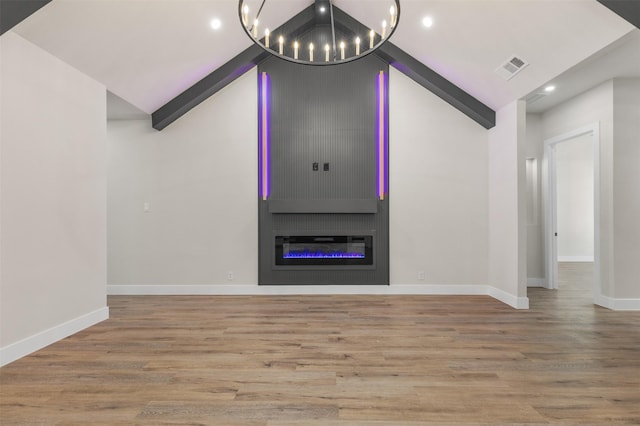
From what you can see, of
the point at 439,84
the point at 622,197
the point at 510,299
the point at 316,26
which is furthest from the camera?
the point at 316,26

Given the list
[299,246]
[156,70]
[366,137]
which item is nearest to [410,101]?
[366,137]

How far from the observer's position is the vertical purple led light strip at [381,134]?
5.21 meters

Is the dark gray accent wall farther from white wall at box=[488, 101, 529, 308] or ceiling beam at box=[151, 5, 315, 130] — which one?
white wall at box=[488, 101, 529, 308]

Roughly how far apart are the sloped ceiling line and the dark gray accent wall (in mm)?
339

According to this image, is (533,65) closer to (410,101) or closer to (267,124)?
(410,101)

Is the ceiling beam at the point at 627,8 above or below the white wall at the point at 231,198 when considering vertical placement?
above

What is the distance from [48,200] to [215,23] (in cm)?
265

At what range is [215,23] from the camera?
4070mm

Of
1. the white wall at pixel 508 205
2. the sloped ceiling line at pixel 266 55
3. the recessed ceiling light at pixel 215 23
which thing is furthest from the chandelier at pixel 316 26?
the white wall at pixel 508 205

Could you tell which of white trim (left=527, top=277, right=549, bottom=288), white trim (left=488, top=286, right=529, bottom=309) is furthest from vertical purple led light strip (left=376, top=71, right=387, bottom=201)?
white trim (left=527, top=277, right=549, bottom=288)

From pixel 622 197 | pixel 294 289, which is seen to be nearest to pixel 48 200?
pixel 294 289

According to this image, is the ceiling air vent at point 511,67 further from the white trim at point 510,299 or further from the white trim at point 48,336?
the white trim at point 48,336

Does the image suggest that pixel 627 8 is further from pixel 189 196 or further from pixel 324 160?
pixel 189 196

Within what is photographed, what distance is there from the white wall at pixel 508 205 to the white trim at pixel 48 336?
508cm
